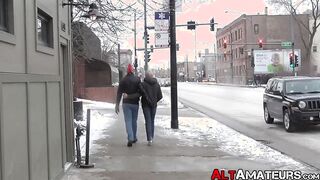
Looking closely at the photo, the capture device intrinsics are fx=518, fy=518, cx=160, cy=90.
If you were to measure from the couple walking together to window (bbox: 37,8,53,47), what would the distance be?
4.28 metres

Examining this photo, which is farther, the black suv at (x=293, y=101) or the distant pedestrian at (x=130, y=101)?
the black suv at (x=293, y=101)

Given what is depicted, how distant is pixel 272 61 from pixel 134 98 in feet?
246

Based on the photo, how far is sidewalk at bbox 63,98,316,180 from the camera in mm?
8570

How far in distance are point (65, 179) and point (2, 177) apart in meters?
3.36

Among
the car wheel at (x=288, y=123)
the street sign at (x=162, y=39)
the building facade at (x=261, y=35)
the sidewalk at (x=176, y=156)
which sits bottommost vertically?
the sidewalk at (x=176, y=156)

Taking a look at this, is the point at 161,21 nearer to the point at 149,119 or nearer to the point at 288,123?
the point at 288,123

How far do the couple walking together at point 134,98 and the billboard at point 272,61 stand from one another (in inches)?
2885

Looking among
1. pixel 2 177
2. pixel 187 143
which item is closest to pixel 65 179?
pixel 2 177

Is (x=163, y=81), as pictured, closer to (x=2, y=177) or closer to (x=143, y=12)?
(x=143, y=12)

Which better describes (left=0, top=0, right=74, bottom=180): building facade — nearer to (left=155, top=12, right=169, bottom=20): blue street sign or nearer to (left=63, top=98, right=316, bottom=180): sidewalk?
(left=63, top=98, right=316, bottom=180): sidewalk

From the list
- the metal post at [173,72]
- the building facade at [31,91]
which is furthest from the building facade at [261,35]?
the building facade at [31,91]

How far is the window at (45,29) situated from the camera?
7.11 meters

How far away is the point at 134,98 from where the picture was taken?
11742 millimetres

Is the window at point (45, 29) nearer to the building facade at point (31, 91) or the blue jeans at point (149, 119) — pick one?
the building facade at point (31, 91)
